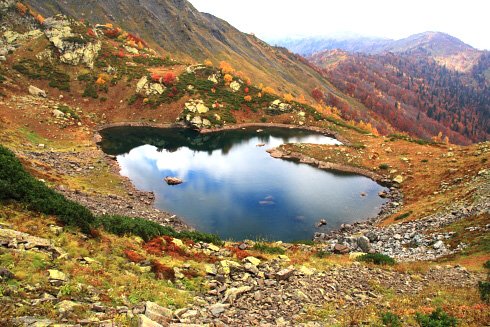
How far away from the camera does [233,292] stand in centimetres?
1745

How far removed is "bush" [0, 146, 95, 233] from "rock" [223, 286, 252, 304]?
9.98 meters

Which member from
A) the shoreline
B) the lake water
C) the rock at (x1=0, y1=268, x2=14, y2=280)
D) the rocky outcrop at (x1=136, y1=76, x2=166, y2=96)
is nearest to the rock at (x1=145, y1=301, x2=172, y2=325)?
the rock at (x1=0, y1=268, x2=14, y2=280)

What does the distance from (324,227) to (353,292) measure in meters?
28.3

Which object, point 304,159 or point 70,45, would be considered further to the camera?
point 70,45

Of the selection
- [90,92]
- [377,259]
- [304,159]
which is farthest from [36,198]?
[90,92]

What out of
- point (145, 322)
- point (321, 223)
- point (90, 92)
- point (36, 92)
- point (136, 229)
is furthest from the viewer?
point (90, 92)

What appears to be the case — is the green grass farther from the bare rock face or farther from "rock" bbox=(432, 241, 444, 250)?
the bare rock face

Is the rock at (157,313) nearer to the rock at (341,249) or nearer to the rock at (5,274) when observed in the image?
the rock at (5,274)

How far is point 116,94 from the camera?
108688mm

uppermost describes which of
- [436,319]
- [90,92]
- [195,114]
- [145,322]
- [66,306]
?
[90,92]

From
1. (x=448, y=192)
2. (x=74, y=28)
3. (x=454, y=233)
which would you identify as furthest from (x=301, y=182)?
(x=74, y=28)

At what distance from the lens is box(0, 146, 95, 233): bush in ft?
67.7

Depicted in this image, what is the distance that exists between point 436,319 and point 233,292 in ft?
32.0

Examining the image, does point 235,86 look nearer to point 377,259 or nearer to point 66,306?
point 377,259
